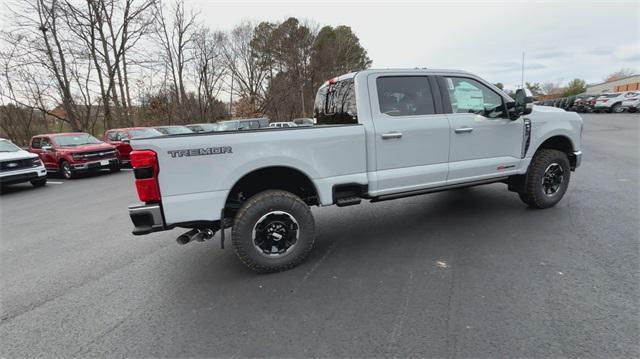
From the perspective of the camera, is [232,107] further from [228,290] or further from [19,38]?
[228,290]

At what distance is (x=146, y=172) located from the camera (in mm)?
2865

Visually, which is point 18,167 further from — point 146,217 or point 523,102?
point 523,102

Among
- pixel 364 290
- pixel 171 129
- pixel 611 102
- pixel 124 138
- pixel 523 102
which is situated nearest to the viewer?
pixel 364 290

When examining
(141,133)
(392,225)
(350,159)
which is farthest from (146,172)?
(141,133)

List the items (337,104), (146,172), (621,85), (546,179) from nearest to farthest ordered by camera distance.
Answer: (146,172), (337,104), (546,179), (621,85)

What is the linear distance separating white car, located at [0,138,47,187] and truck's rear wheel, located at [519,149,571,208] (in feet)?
43.7

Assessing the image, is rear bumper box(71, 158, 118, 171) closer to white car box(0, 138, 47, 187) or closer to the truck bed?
white car box(0, 138, 47, 187)

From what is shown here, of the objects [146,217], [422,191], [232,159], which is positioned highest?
[232,159]

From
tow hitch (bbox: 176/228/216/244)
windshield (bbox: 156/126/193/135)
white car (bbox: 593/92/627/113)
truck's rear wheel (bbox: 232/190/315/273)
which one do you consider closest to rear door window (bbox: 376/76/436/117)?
truck's rear wheel (bbox: 232/190/315/273)

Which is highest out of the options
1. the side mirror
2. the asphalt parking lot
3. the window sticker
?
the window sticker

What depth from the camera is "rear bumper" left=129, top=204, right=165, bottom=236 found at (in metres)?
2.93

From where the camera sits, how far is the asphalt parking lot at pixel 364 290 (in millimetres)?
2320

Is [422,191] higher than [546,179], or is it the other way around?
[422,191]

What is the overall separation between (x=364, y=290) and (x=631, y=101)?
33.2 m
